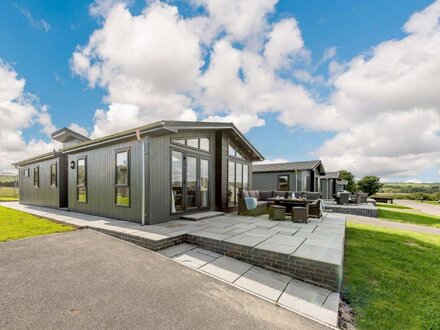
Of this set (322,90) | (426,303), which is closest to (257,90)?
(322,90)

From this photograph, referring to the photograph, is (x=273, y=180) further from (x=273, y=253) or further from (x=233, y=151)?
(x=273, y=253)

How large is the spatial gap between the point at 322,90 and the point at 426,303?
9.32m

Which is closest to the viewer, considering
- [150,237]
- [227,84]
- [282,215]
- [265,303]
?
[265,303]

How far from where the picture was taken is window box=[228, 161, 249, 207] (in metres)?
10.0

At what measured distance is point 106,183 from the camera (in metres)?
7.41

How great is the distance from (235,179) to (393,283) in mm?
7389

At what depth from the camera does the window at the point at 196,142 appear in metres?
7.42

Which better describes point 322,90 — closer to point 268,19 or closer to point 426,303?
point 268,19

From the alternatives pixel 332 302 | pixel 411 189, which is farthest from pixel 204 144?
pixel 411 189

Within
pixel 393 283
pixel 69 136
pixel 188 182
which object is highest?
pixel 69 136

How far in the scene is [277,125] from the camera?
1639 cm

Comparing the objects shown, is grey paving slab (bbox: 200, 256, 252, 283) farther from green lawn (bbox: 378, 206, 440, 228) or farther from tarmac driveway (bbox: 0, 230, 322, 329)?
green lawn (bbox: 378, 206, 440, 228)

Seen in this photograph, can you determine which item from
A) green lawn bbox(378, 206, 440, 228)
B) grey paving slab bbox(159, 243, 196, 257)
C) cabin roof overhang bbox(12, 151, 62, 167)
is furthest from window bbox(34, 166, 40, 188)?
green lawn bbox(378, 206, 440, 228)

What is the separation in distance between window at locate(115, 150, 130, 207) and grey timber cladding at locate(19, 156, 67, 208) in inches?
212
